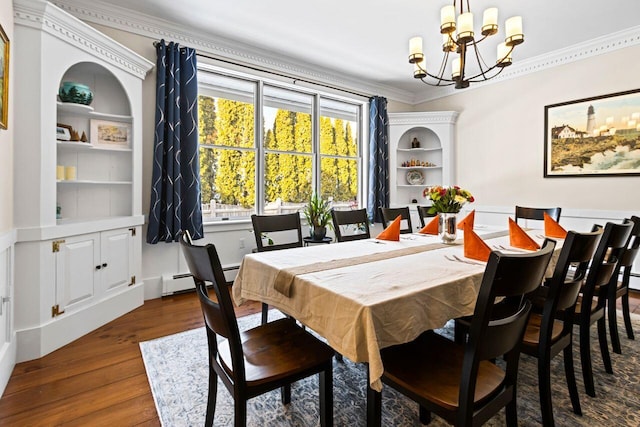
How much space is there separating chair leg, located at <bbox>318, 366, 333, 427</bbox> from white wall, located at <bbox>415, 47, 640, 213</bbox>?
3990 mm

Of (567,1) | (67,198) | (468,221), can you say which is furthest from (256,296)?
(567,1)

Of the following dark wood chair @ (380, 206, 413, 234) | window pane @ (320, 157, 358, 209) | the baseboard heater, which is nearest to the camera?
dark wood chair @ (380, 206, 413, 234)

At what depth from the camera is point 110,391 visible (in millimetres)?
1863

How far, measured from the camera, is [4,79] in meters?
1.97

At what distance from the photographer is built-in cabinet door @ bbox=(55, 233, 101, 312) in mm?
2412

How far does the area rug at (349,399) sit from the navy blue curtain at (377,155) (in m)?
3.12

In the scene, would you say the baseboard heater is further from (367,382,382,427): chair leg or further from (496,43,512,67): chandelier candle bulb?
(496,43,512,67): chandelier candle bulb

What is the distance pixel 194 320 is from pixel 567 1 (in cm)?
427

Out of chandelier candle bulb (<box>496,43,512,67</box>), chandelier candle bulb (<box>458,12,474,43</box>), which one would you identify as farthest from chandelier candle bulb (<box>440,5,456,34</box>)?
chandelier candle bulb (<box>496,43,512,67</box>)

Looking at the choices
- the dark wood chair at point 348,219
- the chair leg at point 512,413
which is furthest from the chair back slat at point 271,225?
the chair leg at point 512,413

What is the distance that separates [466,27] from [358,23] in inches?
→ 58.3

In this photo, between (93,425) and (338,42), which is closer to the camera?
(93,425)

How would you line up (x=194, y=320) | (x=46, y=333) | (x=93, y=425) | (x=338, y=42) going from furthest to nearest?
(x=338, y=42), (x=194, y=320), (x=46, y=333), (x=93, y=425)

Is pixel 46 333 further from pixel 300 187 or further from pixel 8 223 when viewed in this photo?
pixel 300 187
